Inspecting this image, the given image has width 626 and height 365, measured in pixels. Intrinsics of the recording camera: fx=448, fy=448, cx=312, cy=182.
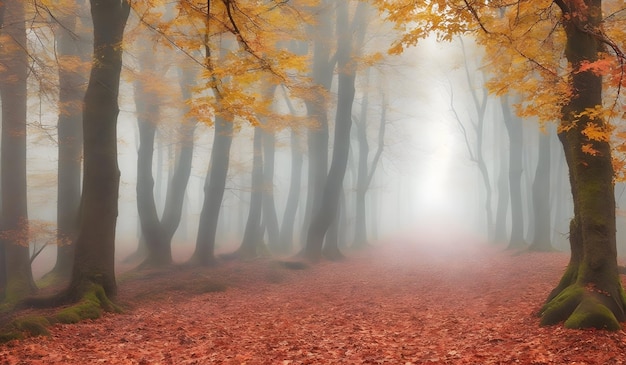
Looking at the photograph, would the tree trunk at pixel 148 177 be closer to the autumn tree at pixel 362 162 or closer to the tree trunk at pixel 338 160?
the tree trunk at pixel 338 160

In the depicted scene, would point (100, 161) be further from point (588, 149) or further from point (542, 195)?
point (542, 195)

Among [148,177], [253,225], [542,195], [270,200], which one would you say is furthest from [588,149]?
[270,200]

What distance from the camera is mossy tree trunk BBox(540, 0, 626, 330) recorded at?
22.9 ft

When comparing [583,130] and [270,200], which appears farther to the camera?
[270,200]

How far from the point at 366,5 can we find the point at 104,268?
617 inches

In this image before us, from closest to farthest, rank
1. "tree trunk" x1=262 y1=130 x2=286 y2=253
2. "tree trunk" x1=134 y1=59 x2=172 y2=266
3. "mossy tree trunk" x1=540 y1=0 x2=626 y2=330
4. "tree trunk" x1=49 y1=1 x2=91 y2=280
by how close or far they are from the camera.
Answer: "mossy tree trunk" x1=540 y1=0 x2=626 y2=330
"tree trunk" x1=49 y1=1 x2=91 y2=280
"tree trunk" x1=134 y1=59 x2=172 y2=266
"tree trunk" x1=262 y1=130 x2=286 y2=253

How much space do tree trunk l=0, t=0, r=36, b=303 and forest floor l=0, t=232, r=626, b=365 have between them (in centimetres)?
279

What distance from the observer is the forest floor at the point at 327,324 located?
6.03m

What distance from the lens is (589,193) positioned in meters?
7.32

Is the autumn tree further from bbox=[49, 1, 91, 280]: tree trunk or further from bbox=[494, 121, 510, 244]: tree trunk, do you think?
bbox=[49, 1, 91, 280]: tree trunk

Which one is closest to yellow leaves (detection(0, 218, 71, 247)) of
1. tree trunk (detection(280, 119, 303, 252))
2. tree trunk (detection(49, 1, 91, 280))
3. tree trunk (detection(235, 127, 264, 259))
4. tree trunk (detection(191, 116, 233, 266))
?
tree trunk (detection(49, 1, 91, 280))

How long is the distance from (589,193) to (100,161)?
9.65 metres

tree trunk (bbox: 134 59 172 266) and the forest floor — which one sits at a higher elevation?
tree trunk (bbox: 134 59 172 266)

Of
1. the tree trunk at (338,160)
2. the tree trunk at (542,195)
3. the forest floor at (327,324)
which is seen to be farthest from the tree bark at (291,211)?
the tree trunk at (542,195)
